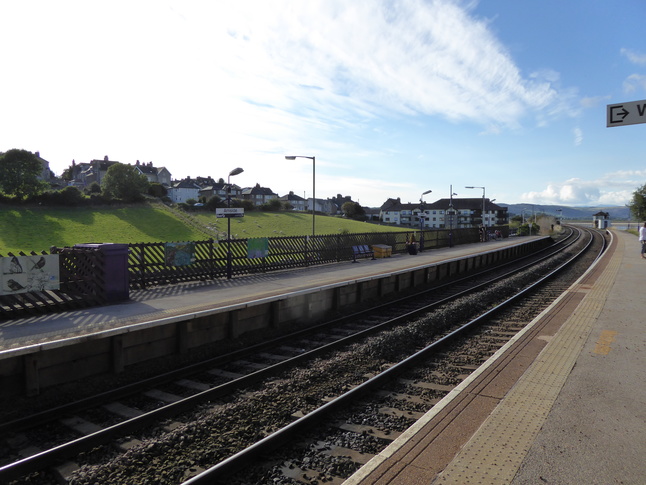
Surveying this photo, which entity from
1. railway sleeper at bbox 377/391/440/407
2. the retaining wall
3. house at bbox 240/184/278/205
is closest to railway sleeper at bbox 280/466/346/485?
railway sleeper at bbox 377/391/440/407

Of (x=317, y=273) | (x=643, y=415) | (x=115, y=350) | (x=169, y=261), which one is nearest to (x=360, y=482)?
(x=643, y=415)

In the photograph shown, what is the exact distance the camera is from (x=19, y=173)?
55344 millimetres

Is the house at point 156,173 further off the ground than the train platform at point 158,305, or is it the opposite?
the house at point 156,173

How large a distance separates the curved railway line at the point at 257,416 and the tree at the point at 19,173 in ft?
197

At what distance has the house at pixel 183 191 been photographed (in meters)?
130

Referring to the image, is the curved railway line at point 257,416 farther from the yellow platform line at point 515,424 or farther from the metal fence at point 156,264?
the metal fence at point 156,264

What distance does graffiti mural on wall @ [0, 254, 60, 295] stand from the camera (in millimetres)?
10156

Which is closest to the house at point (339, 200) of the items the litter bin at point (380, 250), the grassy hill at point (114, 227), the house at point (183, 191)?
the house at point (183, 191)

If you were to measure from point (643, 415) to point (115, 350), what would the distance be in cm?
835

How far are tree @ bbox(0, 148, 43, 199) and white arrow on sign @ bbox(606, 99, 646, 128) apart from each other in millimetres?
65684

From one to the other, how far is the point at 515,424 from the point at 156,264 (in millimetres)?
13043

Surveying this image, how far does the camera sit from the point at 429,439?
15.5 ft

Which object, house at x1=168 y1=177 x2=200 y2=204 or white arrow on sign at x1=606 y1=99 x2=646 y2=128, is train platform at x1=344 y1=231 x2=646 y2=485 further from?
house at x1=168 y1=177 x2=200 y2=204

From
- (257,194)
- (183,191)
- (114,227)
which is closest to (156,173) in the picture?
(183,191)
